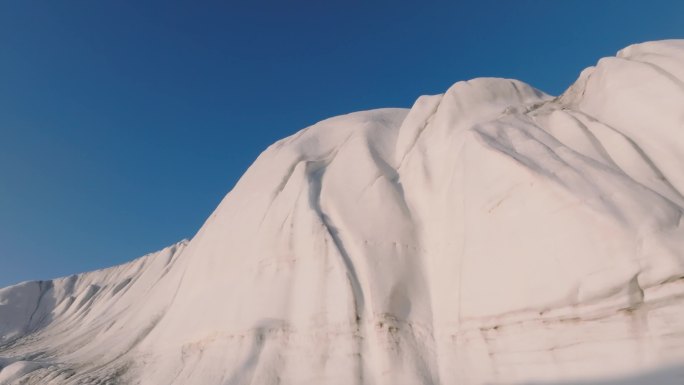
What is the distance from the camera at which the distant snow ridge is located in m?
5.18

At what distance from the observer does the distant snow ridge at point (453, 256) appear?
5184mm

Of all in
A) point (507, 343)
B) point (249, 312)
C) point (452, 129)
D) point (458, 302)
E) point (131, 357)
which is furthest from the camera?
point (131, 357)

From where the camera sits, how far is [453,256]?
753cm

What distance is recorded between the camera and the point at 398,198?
9.16 metres

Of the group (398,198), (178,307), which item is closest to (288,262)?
(398,198)

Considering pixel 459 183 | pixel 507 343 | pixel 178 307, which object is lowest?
pixel 507 343

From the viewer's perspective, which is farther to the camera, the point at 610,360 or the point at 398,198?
the point at 398,198

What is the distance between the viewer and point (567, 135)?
7301mm

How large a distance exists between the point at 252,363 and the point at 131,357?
14.4 feet

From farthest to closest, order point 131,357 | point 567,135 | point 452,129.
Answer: point 131,357 → point 452,129 → point 567,135

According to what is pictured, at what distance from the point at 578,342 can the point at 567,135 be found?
3621 mm

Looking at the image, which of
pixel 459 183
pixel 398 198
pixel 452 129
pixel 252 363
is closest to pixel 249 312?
pixel 252 363

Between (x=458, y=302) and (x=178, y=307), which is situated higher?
(x=178, y=307)

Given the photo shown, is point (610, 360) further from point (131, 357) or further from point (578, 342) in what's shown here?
point (131, 357)
